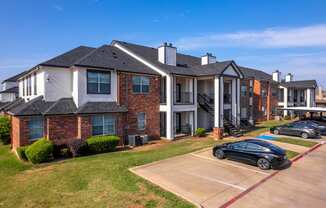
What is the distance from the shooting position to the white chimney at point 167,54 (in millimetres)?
23938

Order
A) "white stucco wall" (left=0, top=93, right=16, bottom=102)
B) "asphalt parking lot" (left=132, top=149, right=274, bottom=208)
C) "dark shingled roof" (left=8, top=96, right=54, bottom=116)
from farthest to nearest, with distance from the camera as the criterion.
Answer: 1. "white stucco wall" (left=0, top=93, right=16, bottom=102)
2. "dark shingled roof" (left=8, top=96, right=54, bottom=116)
3. "asphalt parking lot" (left=132, top=149, right=274, bottom=208)

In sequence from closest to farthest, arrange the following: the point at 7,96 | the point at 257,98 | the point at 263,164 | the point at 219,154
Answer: the point at 263,164 < the point at 219,154 < the point at 257,98 < the point at 7,96

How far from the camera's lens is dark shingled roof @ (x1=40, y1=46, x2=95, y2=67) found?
17425mm

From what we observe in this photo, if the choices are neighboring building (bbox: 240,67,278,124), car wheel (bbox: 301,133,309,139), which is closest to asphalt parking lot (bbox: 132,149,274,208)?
car wheel (bbox: 301,133,309,139)

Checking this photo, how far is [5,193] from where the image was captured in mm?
9375

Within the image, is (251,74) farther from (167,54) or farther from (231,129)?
(167,54)

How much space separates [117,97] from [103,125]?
2.77 m

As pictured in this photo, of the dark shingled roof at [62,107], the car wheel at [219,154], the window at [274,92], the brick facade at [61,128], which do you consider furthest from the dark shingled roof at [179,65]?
the window at [274,92]

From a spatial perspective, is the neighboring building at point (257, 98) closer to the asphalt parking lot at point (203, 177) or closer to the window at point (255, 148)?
the window at point (255, 148)

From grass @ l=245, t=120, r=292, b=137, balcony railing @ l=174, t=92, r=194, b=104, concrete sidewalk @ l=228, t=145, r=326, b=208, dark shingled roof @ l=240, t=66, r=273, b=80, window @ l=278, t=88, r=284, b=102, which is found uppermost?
dark shingled roof @ l=240, t=66, r=273, b=80

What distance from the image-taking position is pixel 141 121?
20531 mm

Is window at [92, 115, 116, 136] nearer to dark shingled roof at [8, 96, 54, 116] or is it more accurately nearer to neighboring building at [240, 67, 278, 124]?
dark shingled roof at [8, 96, 54, 116]

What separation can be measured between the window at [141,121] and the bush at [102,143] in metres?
3.42

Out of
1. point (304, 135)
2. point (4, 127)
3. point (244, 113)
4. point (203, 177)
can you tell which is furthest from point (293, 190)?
point (244, 113)
